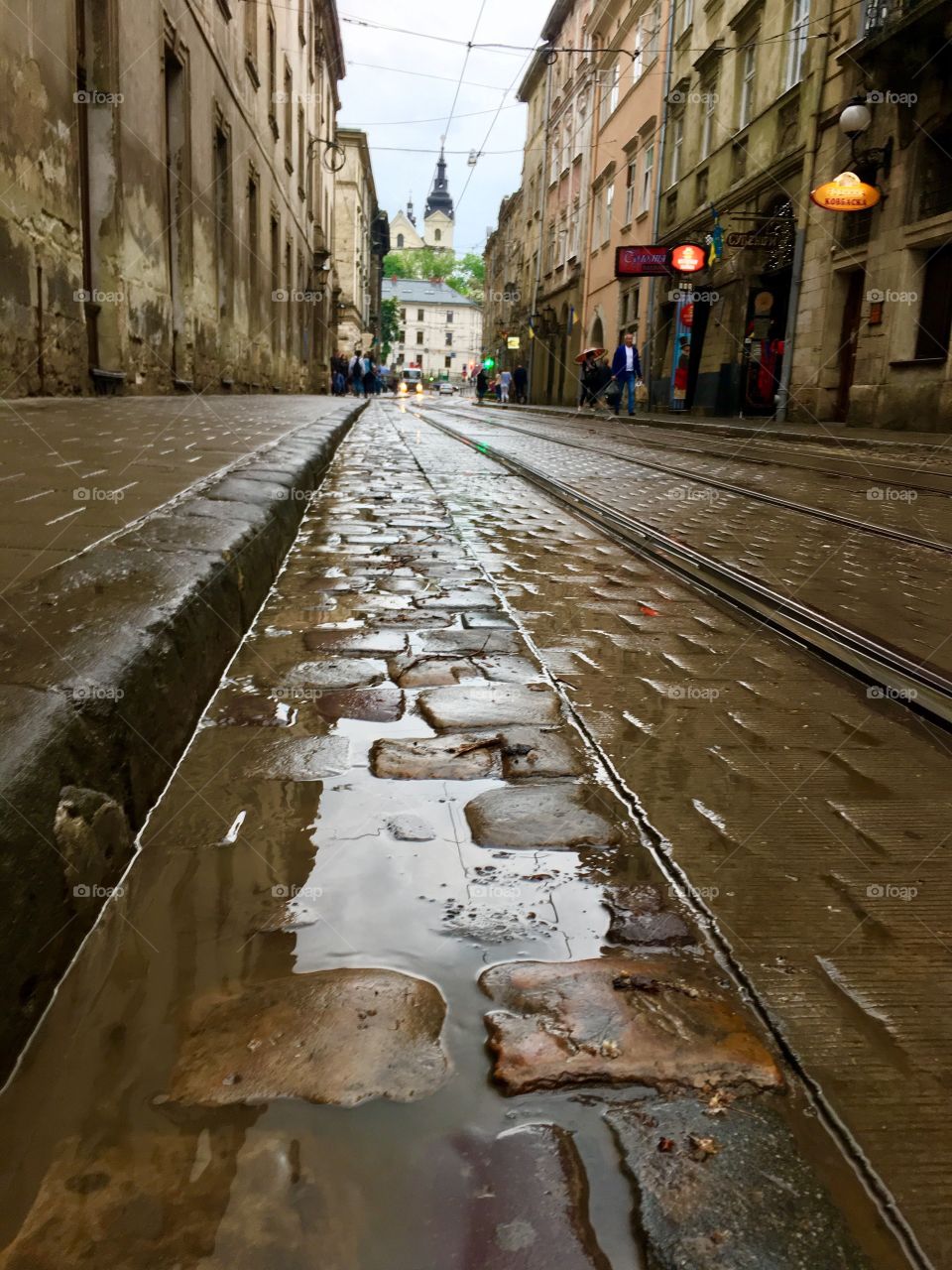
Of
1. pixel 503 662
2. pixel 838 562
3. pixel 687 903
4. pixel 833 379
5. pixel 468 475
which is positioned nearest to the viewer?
pixel 687 903

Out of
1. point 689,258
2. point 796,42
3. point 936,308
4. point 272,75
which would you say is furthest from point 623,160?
point 936,308

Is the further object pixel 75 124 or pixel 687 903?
pixel 75 124

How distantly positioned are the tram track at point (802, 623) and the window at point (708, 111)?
2015 centimetres

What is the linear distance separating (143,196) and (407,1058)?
43.1ft

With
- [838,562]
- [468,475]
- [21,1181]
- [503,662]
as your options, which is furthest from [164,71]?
[21,1181]

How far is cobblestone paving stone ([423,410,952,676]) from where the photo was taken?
368 centimetres

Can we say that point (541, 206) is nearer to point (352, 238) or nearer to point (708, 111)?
point (352, 238)

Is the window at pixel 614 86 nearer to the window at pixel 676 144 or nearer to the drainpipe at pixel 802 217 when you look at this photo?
the window at pixel 676 144

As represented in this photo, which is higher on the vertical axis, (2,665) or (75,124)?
(75,124)

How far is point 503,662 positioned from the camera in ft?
9.86

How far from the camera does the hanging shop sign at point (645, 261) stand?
23562 millimetres

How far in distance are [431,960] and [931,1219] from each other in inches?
27.6

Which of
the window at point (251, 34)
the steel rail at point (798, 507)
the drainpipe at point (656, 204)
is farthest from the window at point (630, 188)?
the steel rail at point (798, 507)

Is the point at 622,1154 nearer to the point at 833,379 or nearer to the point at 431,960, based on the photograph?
the point at 431,960
